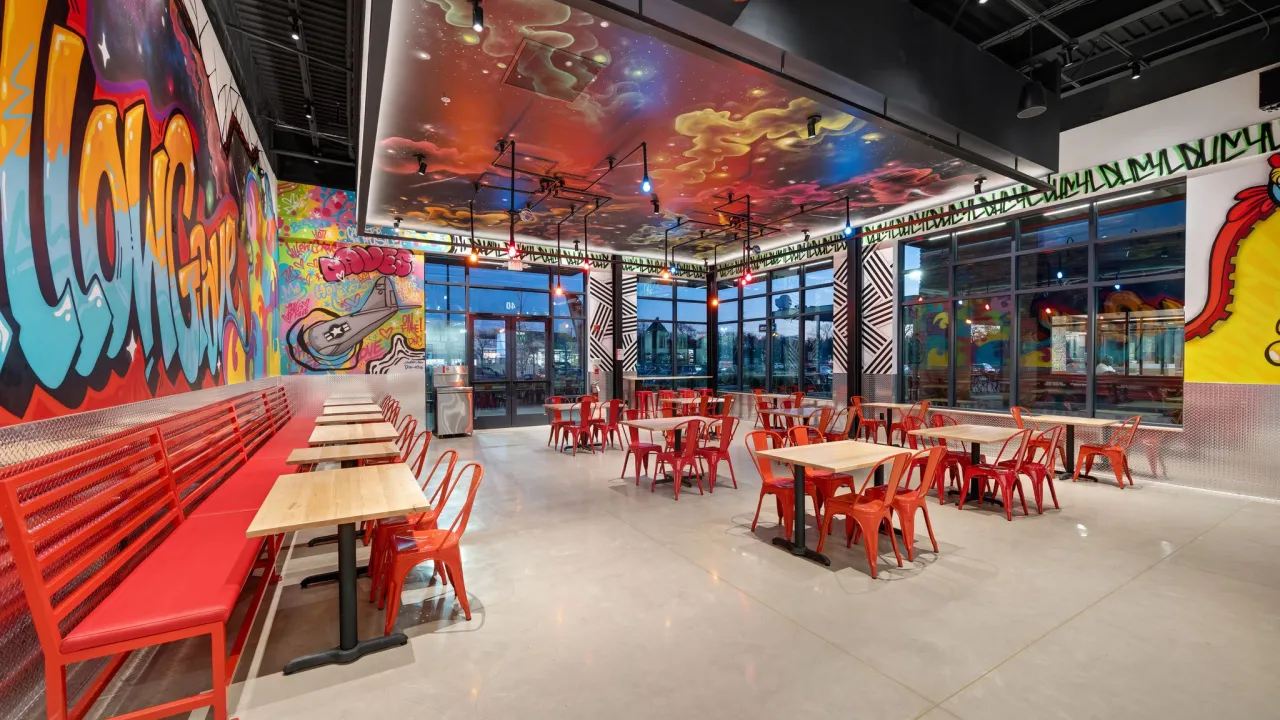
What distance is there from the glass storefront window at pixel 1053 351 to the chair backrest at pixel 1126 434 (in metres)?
0.77

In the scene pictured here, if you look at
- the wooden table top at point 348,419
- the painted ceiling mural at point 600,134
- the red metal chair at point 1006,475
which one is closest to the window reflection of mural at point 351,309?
the painted ceiling mural at point 600,134

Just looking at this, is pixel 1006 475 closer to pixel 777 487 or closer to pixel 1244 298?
pixel 777 487

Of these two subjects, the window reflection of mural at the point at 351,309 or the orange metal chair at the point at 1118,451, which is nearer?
the orange metal chair at the point at 1118,451

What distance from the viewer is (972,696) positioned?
95.5 inches

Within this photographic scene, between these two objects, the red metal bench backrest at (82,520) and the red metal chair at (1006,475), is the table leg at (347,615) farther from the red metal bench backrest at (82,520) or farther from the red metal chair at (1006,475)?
the red metal chair at (1006,475)

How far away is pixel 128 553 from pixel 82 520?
0.77 feet

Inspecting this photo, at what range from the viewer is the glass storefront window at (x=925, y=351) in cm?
962

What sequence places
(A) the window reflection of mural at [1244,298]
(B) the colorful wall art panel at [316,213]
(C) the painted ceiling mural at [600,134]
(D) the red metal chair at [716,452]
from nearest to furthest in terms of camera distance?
1. (C) the painted ceiling mural at [600,134]
2. (A) the window reflection of mural at [1244,298]
3. (D) the red metal chair at [716,452]
4. (B) the colorful wall art panel at [316,213]

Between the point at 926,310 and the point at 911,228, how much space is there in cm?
157

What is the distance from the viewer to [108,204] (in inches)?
111

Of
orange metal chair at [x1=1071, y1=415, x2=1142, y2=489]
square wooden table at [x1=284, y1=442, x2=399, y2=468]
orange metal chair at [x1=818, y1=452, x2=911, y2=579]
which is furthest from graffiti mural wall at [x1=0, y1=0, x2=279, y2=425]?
orange metal chair at [x1=1071, y1=415, x2=1142, y2=489]

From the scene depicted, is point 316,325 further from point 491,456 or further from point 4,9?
point 4,9

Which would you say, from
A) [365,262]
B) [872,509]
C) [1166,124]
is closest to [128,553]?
[872,509]

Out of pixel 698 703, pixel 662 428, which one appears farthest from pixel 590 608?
pixel 662 428
